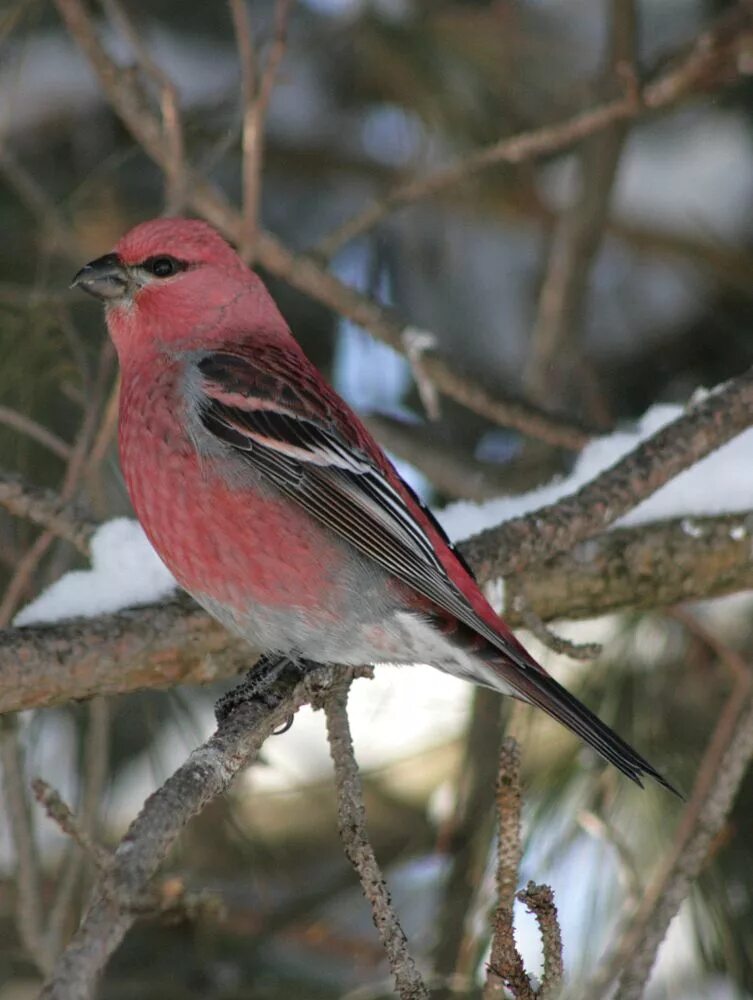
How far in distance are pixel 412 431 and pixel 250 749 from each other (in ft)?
6.85

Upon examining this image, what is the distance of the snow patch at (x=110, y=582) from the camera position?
266 cm

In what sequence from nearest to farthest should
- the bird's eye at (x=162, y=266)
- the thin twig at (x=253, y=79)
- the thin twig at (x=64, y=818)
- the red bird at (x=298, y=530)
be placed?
the thin twig at (x=64, y=818) → the red bird at (x=298, y=530) → the thin twig at (x=253, y=79) → the bird's eye at (x=162, y=266)

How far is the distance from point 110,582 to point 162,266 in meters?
0.82

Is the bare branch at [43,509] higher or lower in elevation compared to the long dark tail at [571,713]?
higher

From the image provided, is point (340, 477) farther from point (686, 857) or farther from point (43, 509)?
point (686, 857)

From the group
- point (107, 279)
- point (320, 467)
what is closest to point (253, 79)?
point (107, 279)

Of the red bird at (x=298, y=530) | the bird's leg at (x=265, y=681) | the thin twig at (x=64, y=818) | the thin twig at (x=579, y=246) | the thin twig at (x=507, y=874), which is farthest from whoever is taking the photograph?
the thin twig at (x=579, y=246)

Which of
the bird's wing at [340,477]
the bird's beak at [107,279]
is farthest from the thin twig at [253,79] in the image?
the bird's wing at [340,477]

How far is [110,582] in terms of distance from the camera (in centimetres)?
283

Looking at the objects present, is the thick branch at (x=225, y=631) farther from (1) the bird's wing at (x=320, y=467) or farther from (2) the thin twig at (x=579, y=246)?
(2) the thin twig at (x=579, y=246)

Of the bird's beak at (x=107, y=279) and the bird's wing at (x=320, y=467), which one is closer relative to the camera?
the bird's wing at (x=320, y=467)

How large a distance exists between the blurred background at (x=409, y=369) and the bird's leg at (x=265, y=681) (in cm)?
38

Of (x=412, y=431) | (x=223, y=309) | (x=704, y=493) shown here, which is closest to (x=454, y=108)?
(x=412, y=431)

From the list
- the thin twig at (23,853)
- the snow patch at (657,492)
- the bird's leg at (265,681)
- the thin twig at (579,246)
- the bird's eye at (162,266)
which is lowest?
the thin twig at (23,853)
